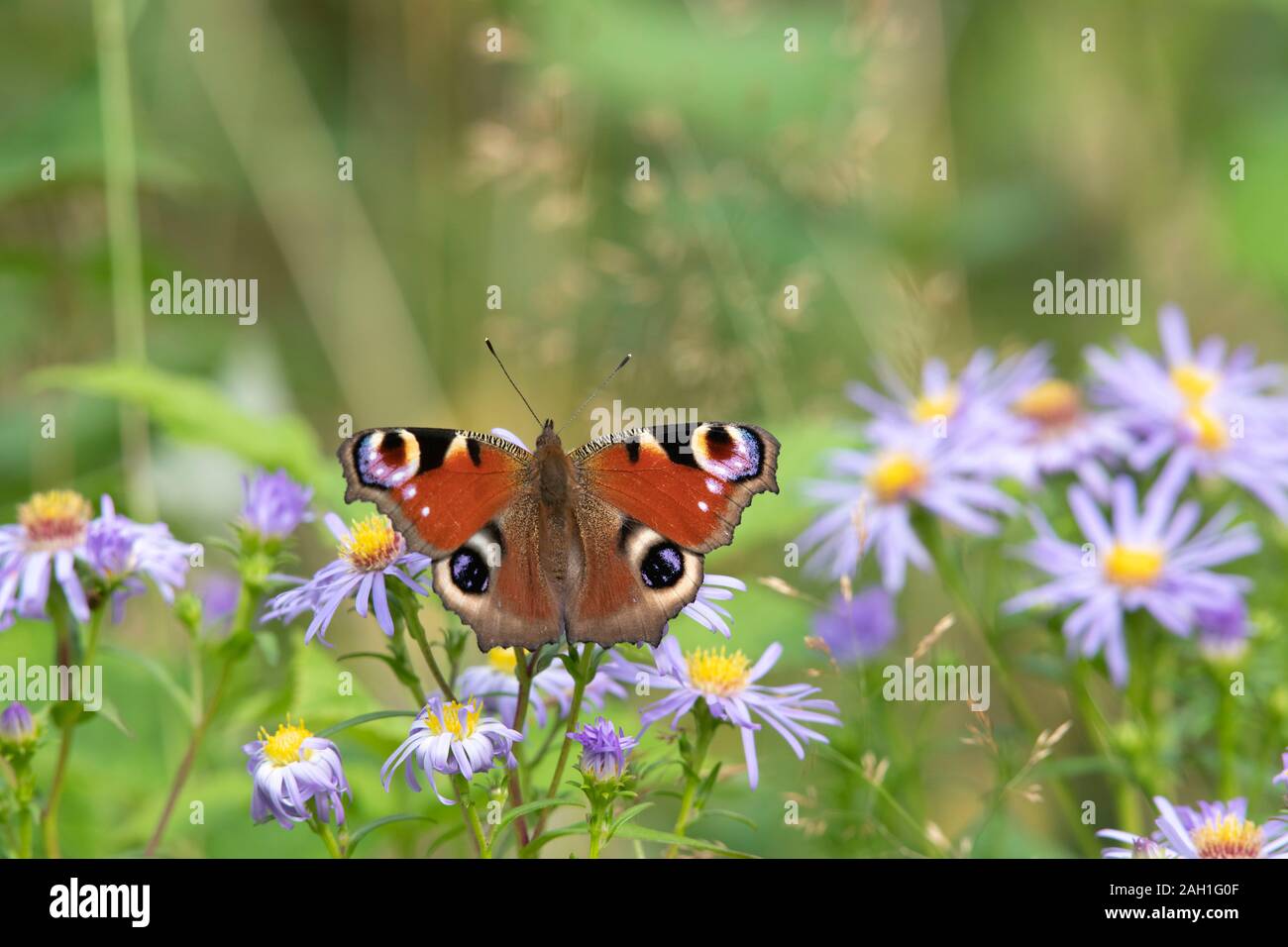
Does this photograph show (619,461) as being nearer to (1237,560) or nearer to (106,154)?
(1237,560)

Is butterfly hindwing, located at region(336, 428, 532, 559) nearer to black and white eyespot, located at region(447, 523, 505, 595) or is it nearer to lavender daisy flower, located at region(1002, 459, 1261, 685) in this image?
black and white eyespot, located at region(447, 523, 505, 595)

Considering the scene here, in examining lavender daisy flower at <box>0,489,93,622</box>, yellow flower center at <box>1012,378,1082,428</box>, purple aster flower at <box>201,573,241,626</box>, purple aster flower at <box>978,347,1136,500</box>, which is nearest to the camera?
lavender daisy flower at <box>0,489,93,622</box>

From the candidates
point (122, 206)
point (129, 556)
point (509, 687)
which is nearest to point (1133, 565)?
point (509, 687)

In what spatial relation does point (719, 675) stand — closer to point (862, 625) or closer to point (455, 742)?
point (455, 742)

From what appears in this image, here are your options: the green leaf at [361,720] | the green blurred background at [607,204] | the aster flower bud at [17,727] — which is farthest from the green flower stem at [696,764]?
the green blurred background at [607,204]

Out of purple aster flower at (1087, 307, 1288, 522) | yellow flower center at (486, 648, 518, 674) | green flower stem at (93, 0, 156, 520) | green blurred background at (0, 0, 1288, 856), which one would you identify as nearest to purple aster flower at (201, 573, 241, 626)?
green flower stem at (93, 0, 156, 520)

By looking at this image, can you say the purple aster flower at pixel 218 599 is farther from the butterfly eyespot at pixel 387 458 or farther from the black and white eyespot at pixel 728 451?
the black and white eyespot at pixel 728 451
